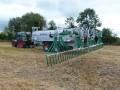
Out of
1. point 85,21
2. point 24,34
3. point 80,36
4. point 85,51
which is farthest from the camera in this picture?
point 85,21

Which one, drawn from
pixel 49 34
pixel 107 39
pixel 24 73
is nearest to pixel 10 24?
pixel 107 39

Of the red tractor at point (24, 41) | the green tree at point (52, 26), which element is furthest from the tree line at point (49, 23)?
the red tractor at point (24, 41)

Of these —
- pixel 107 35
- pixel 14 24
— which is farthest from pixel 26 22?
pixel 107 35

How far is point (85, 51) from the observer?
18406mm

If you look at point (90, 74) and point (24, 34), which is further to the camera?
point (24, 34)

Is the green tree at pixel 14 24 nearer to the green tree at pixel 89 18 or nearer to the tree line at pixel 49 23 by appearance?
the tree line at pixel 49 23

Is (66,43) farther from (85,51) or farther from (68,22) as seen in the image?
(68,22)

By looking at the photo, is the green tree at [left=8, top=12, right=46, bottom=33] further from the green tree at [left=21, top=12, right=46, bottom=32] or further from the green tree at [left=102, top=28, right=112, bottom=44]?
the green tree at [left=102, top=28, right=112, bottom=44]

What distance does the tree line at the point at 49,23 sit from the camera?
4353 centimetres

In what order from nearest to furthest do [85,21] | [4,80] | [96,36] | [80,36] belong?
[4,80], [80,36], [96,36], [85,21]

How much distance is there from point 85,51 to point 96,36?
4.11 metres

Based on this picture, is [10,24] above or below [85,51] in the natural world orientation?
above

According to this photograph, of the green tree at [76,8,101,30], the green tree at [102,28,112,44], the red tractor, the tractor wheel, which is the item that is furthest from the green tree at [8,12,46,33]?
the tractor wheel

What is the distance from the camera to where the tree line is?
143ft
